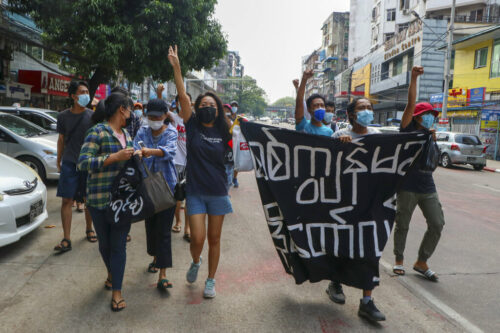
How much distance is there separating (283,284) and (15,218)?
298 centimetres

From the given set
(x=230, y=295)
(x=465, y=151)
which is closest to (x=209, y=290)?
(x=230, y=295)

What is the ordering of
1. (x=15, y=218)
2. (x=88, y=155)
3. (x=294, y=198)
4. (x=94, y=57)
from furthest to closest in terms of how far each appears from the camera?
(x=94, y=57)
(x=15, y=218)
(x=294, y=198)
(x=88, y=155)

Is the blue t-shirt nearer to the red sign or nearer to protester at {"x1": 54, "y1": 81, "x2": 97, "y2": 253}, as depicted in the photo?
protester at {"x1": 54, "y1": 81, "x2": 97, "y2": 253}

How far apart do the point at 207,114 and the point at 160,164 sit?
77 centimetres

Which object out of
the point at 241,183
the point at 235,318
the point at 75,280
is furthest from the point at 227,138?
the point at 241,183

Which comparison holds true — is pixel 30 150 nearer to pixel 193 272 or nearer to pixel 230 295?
pixel 193 272

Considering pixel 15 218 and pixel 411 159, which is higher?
pixel 411 159

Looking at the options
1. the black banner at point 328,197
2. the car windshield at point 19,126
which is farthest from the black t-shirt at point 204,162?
Answer: the car windshield at point 19,126

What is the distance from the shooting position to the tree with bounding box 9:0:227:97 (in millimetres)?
11547

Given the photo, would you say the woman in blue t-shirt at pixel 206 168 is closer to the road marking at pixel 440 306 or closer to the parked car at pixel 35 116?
the road marking at pixel 440 306

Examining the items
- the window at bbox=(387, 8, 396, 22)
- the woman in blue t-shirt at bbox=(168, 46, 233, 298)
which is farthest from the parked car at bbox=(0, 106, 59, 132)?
the window at bbox=(387, 8, 396, 22)

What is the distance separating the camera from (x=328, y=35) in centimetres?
7644

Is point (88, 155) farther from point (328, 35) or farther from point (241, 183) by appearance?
point (328, 35)

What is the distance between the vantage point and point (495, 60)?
22.0 meters
